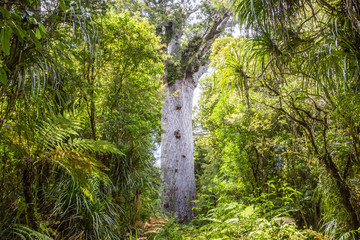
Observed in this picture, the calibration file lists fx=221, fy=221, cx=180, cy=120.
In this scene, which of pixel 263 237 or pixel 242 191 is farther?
pixel 242 191

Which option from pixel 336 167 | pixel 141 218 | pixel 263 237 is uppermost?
pixel 336 167

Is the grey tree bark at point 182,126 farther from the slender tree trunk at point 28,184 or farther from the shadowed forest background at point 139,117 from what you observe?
the slender tree trunk at point 28,184

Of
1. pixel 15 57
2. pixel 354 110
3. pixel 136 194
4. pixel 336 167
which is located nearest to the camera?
pixel 15 57

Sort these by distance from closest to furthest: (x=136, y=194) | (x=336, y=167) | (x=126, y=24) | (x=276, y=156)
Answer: (x=336, y=167) → (x=126, y=24) → (x=136, y=194) → (x=276, y=156)

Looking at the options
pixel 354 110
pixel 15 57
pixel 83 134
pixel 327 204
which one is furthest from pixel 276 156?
pixel 15 57

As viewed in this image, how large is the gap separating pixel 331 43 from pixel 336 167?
3.86 ft

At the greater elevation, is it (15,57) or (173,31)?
(173,31)

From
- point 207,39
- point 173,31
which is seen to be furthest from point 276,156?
point 173,31

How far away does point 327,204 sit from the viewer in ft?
7.14

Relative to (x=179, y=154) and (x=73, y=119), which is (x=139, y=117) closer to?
(x=73, y=119)

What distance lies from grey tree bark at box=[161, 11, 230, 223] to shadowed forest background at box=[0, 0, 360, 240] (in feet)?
5.23

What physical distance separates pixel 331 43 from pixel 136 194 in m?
2.68

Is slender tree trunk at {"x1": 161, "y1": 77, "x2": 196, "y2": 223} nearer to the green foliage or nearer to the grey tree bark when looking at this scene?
the grey tree bark

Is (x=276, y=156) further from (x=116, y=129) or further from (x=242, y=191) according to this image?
(x=116, y=129)
